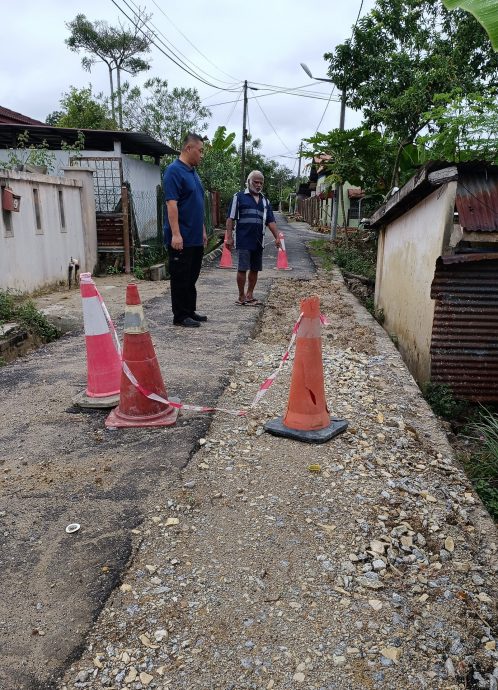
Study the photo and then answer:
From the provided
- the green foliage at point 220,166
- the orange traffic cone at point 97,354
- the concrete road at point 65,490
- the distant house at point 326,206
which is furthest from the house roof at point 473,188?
the distant house at point 326,206

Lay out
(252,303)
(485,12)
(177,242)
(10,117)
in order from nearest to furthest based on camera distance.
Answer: (485,12)
(177,242)
(252,303)
(10,117)

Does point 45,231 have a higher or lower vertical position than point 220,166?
lower

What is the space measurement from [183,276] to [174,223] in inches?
21.6

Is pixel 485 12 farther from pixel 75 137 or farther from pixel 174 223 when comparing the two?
pixel 75 137

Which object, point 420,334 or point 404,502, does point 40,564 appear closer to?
point 404,502

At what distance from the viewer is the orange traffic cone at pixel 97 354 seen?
371 centimetres

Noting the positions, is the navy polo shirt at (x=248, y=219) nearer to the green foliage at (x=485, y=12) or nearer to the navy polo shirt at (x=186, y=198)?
the navy polo shirt at (x=186, y=198)

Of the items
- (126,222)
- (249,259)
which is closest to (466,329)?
(249,259)

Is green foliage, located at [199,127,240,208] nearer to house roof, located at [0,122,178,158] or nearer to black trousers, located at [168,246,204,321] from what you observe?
house roof, located at [0,122,178,158]

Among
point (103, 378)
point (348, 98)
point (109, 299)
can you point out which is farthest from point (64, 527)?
point (348, 98)

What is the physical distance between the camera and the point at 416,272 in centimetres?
605

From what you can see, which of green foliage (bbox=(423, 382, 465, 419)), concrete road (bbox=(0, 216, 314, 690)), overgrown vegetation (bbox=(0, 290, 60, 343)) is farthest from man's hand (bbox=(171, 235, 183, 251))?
green foliage (bbox=(423, 382, 465, 419))

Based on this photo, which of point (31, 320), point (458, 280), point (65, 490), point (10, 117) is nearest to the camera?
point (65, 490)

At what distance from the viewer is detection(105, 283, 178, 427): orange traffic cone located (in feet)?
11.0
